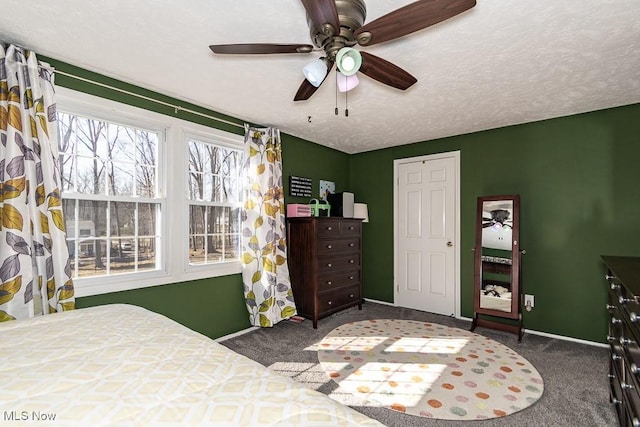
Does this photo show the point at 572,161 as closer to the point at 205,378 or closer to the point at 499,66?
the point at 499,66

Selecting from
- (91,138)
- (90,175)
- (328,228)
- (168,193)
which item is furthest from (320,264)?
(91,138)

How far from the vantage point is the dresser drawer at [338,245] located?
3635 millimetres

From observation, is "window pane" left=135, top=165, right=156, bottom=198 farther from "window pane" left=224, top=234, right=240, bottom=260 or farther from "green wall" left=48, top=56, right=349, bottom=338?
"window pane" left=224, top=234, right=240, bottom=260

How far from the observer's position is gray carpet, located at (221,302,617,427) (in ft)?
6.30

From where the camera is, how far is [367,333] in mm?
3336

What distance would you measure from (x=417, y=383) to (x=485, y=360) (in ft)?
2.64

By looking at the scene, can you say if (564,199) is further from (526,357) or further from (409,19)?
(409,19)

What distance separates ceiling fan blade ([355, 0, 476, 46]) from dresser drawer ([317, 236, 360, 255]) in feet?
8.11

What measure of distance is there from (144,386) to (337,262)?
3042mm

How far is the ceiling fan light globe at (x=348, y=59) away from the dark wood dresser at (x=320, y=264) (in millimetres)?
2175

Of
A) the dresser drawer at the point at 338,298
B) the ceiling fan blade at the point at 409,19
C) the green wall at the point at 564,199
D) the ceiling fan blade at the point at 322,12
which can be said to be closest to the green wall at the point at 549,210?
the green wall at the point at 564,199

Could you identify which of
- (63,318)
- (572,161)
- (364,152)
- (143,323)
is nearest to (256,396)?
(143,323)

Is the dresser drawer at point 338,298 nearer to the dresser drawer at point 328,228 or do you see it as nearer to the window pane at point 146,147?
the dresser drawer at point 328,228
